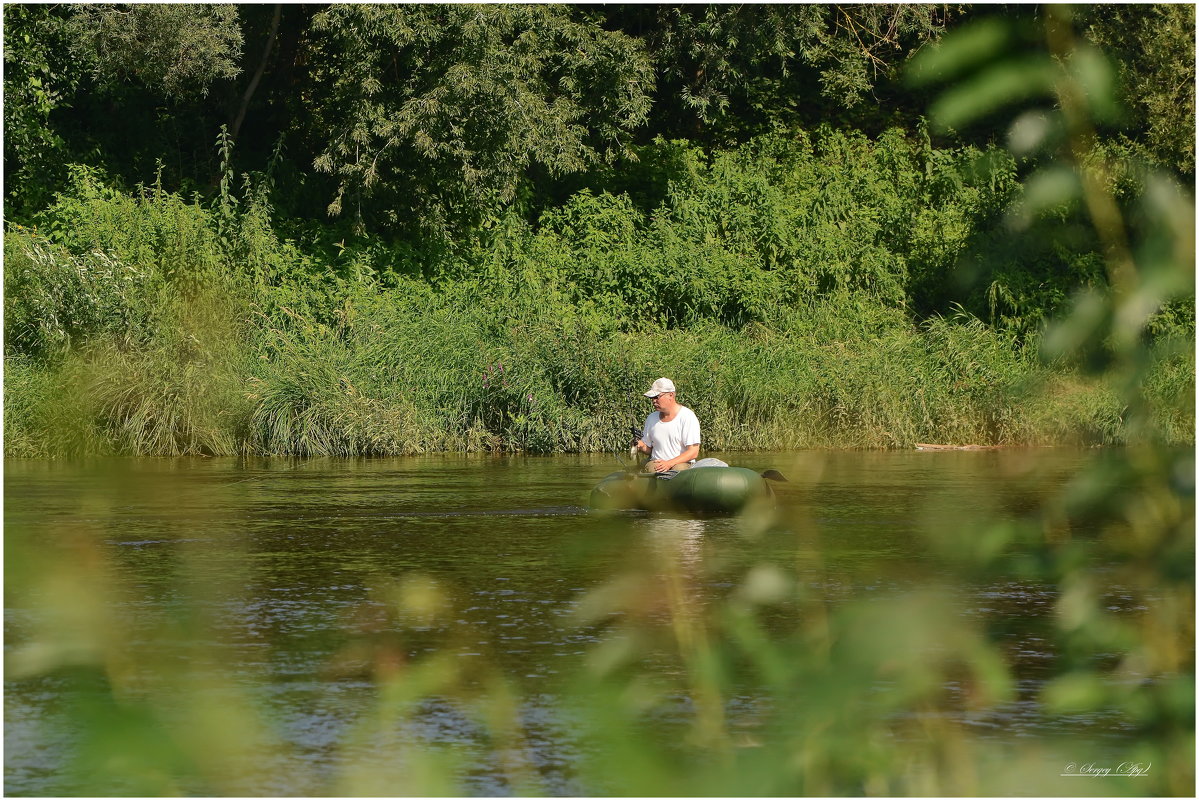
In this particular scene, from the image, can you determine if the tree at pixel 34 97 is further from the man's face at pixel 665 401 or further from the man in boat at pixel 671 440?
the man's face at pixel 665 401

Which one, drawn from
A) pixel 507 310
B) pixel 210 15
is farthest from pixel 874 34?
pixel 210 15

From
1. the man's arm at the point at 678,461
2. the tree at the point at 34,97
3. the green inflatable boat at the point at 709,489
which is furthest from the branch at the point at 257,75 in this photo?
the green inflatable boat at the point at 709,489

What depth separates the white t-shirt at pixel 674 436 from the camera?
15602 millimetres

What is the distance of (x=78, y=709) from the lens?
177 cm

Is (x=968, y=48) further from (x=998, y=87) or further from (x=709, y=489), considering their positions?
(x=709, y=489)

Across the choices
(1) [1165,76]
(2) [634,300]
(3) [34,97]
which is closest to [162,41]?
(3) [34,97]

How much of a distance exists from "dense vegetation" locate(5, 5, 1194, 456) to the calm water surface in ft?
5.61

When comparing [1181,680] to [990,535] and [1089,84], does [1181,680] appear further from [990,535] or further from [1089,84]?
[1089,84]

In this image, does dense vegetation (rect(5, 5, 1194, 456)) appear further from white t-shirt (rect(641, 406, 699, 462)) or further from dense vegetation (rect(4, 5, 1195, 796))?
white t-shirt (rect(641, 406, 699, 462))

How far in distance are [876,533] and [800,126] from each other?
22.0 metres

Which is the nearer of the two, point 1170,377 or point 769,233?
point 1170,377

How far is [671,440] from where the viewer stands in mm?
15625

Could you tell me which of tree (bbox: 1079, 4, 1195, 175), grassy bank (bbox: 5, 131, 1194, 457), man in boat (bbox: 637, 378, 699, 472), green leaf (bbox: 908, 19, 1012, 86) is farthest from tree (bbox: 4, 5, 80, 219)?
green leaf (bbox: 908, 19, 1012, 86)

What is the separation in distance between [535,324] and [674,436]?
37.2 feet
